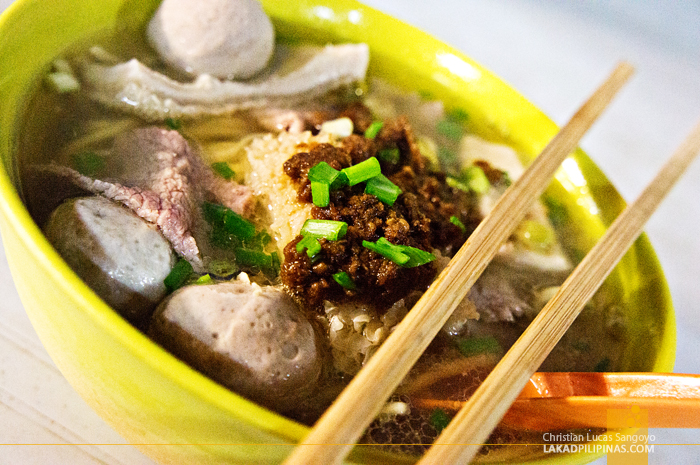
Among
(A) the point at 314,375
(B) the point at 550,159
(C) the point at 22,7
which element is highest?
(B) the point at 550,159

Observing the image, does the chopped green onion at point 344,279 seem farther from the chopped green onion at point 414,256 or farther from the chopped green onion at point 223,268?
the chopped green onion at point 223,268

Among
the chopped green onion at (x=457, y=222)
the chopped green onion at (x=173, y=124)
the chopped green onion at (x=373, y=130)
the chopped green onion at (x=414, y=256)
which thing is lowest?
the chopped green onion at (x=173, y=124)

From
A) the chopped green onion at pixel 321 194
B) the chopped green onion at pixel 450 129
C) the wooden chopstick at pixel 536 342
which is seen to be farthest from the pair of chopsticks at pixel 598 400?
the chopped green onion at pixel 450 129

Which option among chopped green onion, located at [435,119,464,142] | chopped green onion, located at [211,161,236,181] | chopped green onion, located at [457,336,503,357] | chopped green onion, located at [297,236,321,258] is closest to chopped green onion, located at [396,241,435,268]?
chopped green onion, located at [297,236,321,258]

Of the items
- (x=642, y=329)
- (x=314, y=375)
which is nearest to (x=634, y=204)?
(x=642, y=329)

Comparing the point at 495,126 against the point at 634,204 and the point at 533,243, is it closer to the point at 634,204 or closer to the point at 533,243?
the point at 533,243

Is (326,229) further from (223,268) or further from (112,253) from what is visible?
(112,253)

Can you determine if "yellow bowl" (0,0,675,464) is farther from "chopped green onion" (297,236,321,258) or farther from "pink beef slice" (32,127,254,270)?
"chopped green onion" (297,236,321,258)
